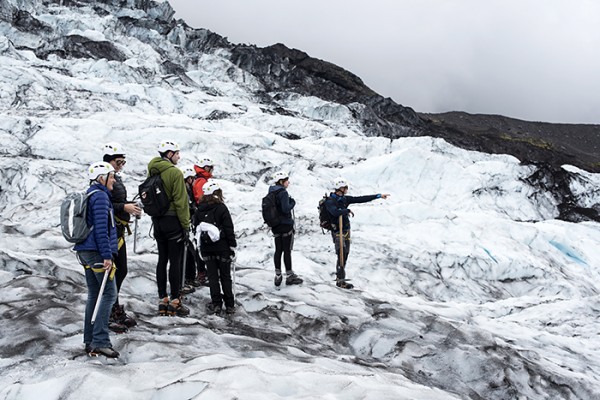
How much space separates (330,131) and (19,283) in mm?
29651

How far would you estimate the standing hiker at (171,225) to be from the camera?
5375 mm

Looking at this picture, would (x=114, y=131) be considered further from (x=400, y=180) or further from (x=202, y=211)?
(x=202, y=211)

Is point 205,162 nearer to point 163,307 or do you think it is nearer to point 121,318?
point 163,307

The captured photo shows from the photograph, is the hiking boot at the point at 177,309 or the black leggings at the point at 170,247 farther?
the hiking boot at the point at 177,309

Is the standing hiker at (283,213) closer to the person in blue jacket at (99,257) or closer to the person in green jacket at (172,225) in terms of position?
the person in green jacket at (172,225)

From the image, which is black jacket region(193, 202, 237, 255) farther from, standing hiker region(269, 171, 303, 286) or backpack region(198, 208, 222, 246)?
standing hiker region(269, 171, 303, 286)

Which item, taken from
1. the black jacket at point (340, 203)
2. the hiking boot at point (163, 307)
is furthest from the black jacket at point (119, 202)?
the black jacket at point (340, 203)

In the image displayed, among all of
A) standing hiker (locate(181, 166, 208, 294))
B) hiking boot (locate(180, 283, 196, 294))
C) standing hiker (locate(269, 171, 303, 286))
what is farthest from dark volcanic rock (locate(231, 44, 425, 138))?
hiking boot (locate(180, 283, 196, 294))

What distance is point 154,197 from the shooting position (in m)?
5.31

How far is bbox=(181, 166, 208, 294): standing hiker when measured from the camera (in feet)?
22.8

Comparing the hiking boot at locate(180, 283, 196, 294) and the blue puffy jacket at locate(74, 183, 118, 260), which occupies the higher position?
the blue puffy jacket at locate(74, 183, 118, 260)

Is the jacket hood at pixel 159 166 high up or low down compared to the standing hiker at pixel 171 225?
up

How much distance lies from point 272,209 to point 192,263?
4.93 feet

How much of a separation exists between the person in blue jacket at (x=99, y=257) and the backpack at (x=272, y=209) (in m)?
2.98
